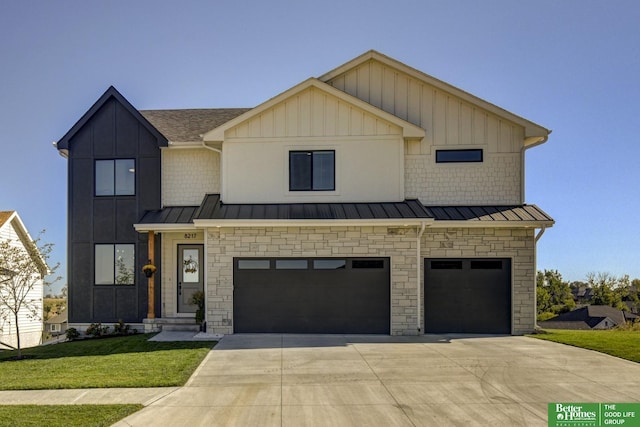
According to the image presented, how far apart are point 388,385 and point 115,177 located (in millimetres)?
11637

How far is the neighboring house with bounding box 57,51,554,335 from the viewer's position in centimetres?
1248

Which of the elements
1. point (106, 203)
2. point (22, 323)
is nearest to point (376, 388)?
point (106, 203)

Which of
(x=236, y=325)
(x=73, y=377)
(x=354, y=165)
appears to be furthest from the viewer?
(x=354, y=165)

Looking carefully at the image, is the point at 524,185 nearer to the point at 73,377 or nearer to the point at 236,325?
the point at 236,325

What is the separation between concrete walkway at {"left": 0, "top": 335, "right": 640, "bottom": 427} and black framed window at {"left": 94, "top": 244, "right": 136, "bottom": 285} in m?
5.50

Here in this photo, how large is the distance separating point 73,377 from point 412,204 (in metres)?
9.74

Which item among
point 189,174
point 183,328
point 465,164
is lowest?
point 183,328

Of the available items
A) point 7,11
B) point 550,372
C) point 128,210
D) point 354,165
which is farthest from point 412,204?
point 7,11

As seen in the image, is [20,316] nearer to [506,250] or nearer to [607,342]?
[506,250]

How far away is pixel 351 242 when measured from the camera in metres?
12.5

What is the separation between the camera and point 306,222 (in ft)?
39.7

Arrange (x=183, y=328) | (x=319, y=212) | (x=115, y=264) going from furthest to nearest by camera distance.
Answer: (x=115, y=264) < (x=183, y=328) < (x=319, y=212)

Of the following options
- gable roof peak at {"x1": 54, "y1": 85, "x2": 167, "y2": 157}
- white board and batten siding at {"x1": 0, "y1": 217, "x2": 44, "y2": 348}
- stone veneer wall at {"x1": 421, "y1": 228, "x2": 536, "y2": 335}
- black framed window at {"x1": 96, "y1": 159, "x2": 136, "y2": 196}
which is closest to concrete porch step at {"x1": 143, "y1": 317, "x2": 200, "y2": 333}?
black framed window at {"x1": 96, "y1": 159, "x2": 136, "y2": 196}

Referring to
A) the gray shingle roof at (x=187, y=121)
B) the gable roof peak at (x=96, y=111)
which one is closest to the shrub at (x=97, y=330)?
the gable roof peak at (x=96, y=111)
